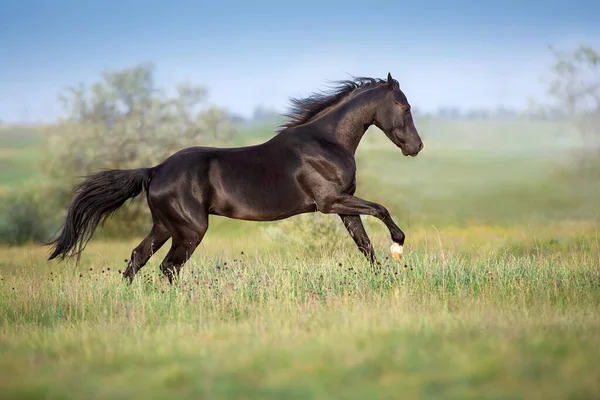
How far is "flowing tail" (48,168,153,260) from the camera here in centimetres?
943

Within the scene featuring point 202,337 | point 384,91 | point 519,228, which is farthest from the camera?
point 519,228

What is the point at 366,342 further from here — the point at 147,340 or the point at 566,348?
the point at 147,340

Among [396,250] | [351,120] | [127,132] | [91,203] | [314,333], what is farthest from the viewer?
[127,132]

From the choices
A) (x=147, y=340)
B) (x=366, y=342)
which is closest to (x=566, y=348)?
(x=366, y=342)

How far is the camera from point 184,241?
9.02m

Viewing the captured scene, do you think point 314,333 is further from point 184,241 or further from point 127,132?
point 127,132

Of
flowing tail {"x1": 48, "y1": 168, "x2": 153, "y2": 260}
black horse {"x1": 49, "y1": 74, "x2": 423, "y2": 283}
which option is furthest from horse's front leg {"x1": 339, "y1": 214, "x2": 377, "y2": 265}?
flowing tail {"x1": 48, "y1": 168, "x2": 153, "y2": 260}

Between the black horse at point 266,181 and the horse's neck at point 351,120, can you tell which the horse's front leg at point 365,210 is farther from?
the horse's neck at point 351,120

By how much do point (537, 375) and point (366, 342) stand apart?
1.31m

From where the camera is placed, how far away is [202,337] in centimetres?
604

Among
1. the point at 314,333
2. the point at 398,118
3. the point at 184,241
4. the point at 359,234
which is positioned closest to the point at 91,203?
the point at 184,241

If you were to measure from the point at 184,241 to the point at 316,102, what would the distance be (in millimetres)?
2533

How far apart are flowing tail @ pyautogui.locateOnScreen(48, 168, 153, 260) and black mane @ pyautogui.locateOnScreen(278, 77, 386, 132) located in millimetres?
2160

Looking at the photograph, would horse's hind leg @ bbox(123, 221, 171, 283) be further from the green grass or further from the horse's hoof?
the horse's hoof
